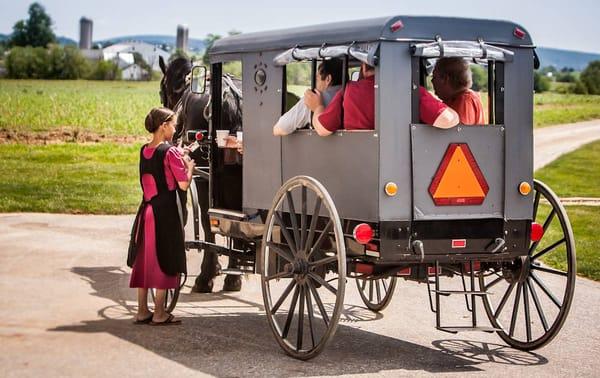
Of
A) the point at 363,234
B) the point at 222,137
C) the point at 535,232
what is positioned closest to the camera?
the point at 363,234

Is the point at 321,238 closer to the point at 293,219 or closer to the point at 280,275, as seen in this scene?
the point at 293,219

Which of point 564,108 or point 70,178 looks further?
point 564,108

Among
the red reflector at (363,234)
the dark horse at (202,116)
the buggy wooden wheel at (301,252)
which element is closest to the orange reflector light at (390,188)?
the red reflector at (363,234)

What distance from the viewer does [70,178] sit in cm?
2194

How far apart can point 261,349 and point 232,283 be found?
8.78 ft

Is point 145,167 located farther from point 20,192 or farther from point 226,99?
point 20,192

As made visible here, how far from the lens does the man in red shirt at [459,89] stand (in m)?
8.45

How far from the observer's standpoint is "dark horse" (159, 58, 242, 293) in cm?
1062

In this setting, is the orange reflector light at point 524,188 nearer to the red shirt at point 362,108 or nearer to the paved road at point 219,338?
the red shirt at point 362,108

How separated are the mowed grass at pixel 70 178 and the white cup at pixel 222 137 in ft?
23.8

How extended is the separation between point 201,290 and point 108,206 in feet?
22.6

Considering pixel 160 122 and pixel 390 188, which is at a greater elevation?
pixel 160 122

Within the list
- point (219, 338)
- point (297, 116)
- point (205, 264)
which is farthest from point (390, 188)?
point (205, 264)

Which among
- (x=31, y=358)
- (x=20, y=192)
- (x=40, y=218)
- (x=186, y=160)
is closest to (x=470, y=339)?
(x=186, y=160)
